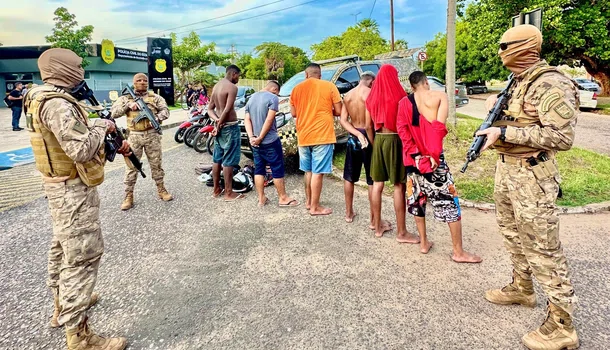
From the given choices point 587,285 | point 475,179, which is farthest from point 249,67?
point 587,285

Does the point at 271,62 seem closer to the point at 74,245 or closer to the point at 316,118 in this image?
the point at 316,118

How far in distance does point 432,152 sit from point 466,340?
1616 mm

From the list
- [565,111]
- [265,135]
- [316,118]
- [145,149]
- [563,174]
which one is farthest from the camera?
[563,174]

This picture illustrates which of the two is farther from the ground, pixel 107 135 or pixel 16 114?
pixel 16 114

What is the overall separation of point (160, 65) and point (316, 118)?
848 inches

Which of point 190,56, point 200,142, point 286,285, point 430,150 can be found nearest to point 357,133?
point 430,150

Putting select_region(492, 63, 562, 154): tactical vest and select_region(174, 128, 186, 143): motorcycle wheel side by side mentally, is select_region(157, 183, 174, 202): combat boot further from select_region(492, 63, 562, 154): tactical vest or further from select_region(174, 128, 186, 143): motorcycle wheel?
select_region(174, 128, 186, 143): motorcycle wheel

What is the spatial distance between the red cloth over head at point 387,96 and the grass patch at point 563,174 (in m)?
2.30

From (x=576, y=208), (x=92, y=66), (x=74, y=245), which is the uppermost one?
(x=92, y=66)

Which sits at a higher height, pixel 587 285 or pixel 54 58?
pixel 54 58

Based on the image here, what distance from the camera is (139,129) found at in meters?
5.29

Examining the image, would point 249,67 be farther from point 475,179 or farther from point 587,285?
point 587,285

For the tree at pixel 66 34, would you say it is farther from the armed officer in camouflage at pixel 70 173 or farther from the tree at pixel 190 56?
the armed officer in camouflage at pixel 70 173

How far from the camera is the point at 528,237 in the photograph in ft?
8.00
